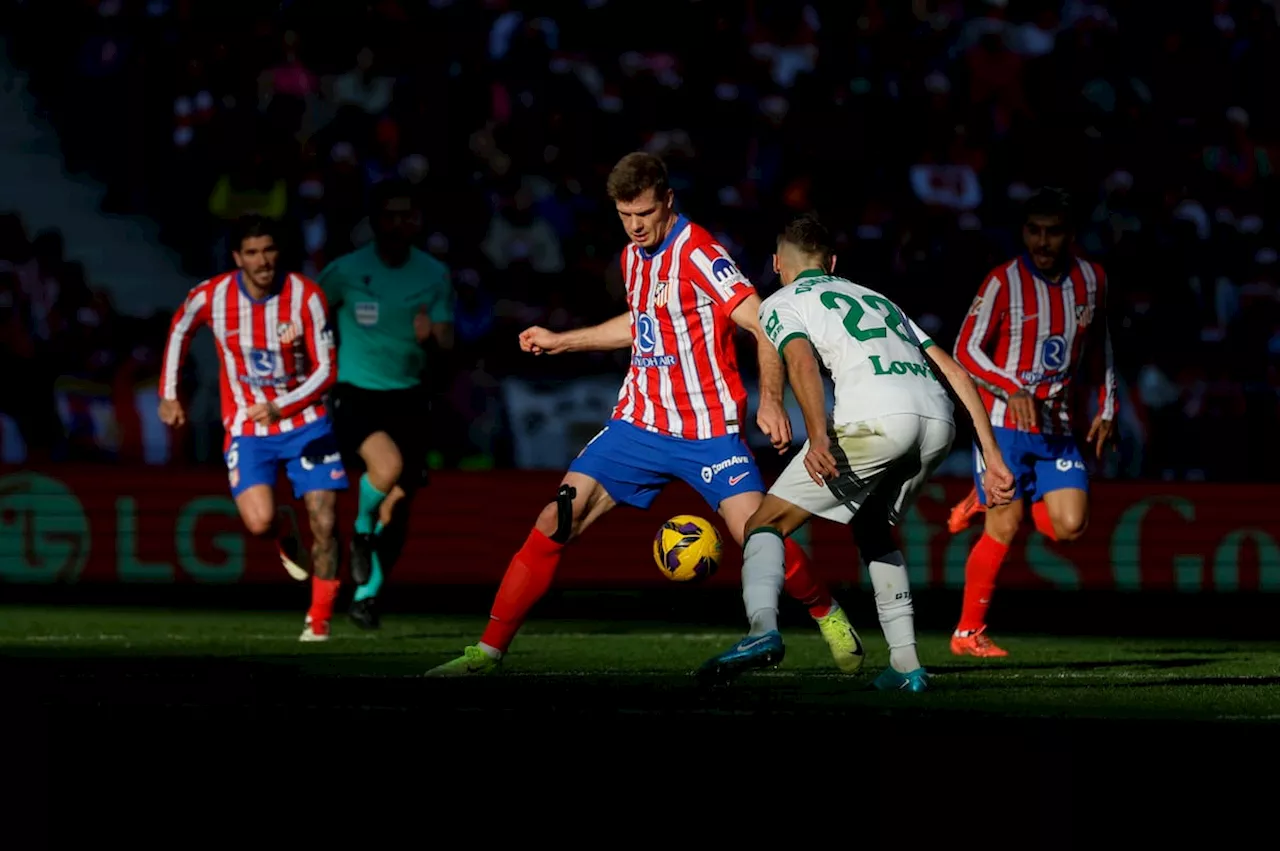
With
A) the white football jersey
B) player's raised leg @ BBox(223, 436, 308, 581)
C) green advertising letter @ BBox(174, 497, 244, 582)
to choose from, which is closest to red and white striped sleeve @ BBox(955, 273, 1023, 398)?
the white football jersey

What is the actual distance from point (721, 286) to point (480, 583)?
7481mm

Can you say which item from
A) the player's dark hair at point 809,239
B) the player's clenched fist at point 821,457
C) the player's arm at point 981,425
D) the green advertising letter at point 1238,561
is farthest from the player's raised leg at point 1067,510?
the green advertising letter at point 1238,561

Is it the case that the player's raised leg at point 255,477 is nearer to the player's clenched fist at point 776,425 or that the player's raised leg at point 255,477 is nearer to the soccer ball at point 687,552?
the soccer ball at point 687,552

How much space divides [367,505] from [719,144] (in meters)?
6.95

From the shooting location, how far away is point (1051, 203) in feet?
32.6

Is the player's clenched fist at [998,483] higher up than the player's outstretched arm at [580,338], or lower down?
lower down

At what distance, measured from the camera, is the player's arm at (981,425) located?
23.1ft

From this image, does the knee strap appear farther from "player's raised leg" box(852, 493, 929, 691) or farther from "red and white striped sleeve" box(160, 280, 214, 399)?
"red and white striped sleeve" box(160, 280, 214, 399)

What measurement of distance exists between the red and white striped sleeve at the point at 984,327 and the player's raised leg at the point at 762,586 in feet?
9.38

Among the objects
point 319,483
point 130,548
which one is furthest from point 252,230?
point 130,548

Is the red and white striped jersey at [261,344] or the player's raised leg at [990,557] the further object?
the red and white striped jersey at [261,344]

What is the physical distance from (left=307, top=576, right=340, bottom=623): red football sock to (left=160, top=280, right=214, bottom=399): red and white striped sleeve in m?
1.32

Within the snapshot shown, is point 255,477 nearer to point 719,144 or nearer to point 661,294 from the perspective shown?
point 661,294

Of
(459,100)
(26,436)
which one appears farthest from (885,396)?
(459,100)
